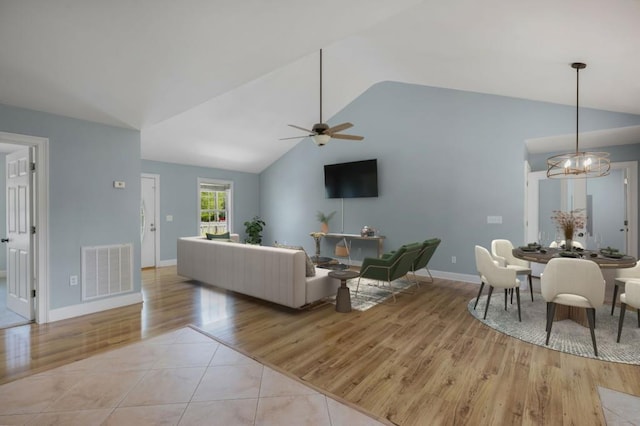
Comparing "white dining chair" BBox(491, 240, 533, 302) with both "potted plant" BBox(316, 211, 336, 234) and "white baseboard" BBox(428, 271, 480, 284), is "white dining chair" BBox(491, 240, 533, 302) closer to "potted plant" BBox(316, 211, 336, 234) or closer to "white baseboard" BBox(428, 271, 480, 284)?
"white baseboard" BBox(428, 271, 480, 284)

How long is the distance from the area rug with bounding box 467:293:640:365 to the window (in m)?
6.49

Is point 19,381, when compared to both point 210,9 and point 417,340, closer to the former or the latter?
point 210,9

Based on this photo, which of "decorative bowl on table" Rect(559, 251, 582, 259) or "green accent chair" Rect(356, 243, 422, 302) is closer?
"decorative bowl on table" Rect(559, 251, 582, 259)

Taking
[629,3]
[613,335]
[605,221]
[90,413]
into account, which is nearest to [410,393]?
[90,413]

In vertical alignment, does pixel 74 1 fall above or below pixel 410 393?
above

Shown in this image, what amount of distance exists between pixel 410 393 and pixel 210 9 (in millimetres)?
3186

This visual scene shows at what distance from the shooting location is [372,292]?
188 inches

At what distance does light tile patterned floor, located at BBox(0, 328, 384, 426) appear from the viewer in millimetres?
1944

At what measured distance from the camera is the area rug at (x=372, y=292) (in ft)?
13.8

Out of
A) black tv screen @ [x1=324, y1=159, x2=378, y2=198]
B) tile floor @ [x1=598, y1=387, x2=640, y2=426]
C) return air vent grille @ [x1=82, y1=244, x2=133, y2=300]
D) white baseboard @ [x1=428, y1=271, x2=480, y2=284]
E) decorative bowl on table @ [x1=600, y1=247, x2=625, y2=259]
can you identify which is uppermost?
black tv screen @ [x1=324, y1=159, x2=378, y2=198]

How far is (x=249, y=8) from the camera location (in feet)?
7.67

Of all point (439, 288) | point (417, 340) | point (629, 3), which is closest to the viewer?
point (629, 3)

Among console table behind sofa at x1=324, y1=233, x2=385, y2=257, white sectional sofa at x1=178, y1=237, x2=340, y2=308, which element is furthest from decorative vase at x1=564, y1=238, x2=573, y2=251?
console table behind sofa at x1=324, y1=233, x2=385, y2=257

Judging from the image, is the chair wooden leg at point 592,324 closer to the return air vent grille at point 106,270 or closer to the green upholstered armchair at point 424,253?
the green upholstered armchair at point 424,253
